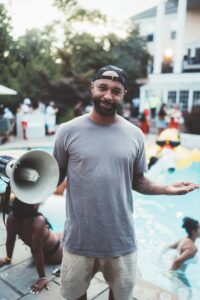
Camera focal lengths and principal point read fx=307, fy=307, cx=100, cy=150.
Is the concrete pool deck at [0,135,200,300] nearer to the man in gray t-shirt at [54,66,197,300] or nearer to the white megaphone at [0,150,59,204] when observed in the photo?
the man in gray t-shirt at [54,66,197,300]

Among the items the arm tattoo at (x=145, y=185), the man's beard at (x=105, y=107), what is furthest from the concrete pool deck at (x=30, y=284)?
the man's beard at (x=105, y=107)

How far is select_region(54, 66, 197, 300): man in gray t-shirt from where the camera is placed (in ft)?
6.24

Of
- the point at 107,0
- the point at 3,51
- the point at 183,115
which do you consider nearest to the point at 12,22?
the point at 3,51

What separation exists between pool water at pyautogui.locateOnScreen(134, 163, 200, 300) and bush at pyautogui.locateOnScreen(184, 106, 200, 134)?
14.0 feet

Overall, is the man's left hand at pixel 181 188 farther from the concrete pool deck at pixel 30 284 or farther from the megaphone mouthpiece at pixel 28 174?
the concrete pool deck at pixel 30 284

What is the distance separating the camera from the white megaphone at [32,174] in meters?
1.94

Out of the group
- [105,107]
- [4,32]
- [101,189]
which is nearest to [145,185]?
[101,189]

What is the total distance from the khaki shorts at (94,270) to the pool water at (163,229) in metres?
1.82

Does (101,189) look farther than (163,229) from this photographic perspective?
No

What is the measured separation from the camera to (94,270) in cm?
206

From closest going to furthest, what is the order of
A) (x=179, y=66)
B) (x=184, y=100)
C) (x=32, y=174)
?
(x=32, y=174), (x=179, y=66), (x=184, y=100)

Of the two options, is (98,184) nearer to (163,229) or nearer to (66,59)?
(163,229)

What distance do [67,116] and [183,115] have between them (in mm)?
7196

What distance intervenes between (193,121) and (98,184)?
12724 mm
